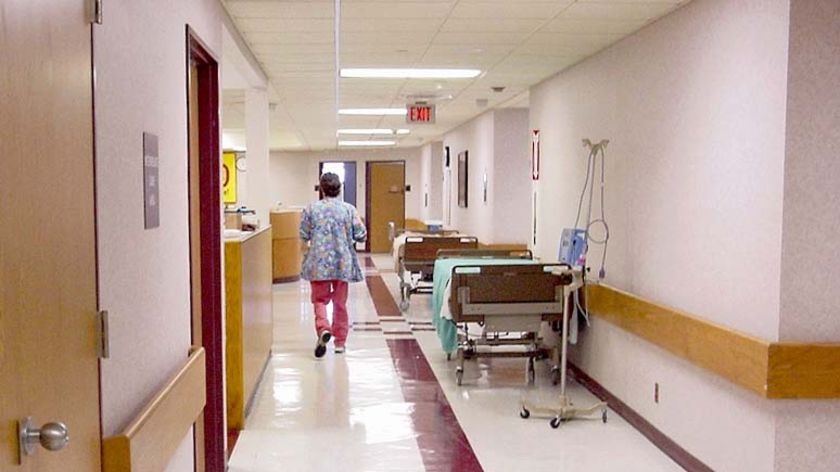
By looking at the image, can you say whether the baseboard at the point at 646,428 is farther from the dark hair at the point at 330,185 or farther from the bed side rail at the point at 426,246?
the bed side rail at the point at 426,246

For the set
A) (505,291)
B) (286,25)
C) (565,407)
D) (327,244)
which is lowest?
(565,407)

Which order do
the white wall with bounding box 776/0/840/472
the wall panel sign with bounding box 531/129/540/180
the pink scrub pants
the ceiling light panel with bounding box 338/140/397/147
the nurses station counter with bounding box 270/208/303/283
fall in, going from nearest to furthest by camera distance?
the white wall with bounding box 776/0/840/472, the pink scrub pants, the wall panel sign with bounding box 531/129/540/180, the nurses station counter with bounding box 270/208/303/283, the ceiling light panel with bounding box 338/140/397/147

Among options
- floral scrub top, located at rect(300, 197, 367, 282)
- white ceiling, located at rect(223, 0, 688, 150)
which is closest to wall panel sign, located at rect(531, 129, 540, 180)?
white ceiling, located at rect(223, 0, 688, 150)

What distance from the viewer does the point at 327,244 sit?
685 cm

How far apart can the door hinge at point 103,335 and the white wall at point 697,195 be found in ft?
8.63

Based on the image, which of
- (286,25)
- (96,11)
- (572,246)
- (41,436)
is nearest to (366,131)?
(572,246)

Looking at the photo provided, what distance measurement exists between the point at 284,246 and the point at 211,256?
8.73m

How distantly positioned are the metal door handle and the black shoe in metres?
5.50

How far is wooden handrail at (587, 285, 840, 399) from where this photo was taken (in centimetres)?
333

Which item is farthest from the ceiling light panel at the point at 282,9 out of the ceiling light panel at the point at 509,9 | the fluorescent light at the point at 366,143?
the fluorescent light at the point at 366,143

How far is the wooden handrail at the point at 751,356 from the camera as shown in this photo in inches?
131

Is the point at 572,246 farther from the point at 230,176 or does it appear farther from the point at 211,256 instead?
the point at 230,176

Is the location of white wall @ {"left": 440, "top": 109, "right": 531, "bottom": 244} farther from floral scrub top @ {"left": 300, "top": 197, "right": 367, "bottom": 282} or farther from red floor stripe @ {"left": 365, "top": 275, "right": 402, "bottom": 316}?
floral scrub top @ {"left": 300, "top": 197, "right": 367, "bottom": 282}

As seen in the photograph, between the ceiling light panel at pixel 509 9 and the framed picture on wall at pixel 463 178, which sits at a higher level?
the ceiling light panel at pixel 509 9
